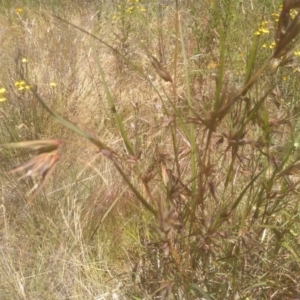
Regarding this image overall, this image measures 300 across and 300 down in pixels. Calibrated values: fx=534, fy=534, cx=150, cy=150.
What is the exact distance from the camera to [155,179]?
1379 mm

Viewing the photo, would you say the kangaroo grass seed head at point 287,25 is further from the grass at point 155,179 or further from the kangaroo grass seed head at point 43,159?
the kangaroo grass seed head at point 43,159

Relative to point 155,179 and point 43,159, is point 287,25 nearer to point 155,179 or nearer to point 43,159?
point 43,159

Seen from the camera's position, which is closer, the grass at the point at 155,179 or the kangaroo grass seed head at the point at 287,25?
the kangaroo grass seed head at the point at 287,25

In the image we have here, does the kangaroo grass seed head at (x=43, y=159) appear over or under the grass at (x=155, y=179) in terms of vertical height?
over

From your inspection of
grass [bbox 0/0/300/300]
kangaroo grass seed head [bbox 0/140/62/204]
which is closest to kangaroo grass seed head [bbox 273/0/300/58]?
grass [bbox 0/0/300/300]

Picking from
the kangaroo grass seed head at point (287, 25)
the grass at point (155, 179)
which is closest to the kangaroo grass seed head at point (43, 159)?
the grass at point (155, 179)

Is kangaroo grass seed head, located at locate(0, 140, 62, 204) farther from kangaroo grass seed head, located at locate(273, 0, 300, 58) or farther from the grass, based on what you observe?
kangaroo grass seed head, located at locate(273, 0, 300, 58)

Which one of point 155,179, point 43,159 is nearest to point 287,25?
point 43,159

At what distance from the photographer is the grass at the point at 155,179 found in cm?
108

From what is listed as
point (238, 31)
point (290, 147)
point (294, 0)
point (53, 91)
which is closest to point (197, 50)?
point (238, 31)

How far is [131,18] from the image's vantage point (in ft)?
12.4

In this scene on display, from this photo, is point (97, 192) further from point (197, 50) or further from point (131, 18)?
point (131, 18)

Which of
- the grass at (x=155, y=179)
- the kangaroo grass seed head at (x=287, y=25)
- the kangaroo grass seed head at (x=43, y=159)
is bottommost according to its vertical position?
the grass at (x=155, y=179)

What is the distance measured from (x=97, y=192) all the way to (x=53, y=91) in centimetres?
93
